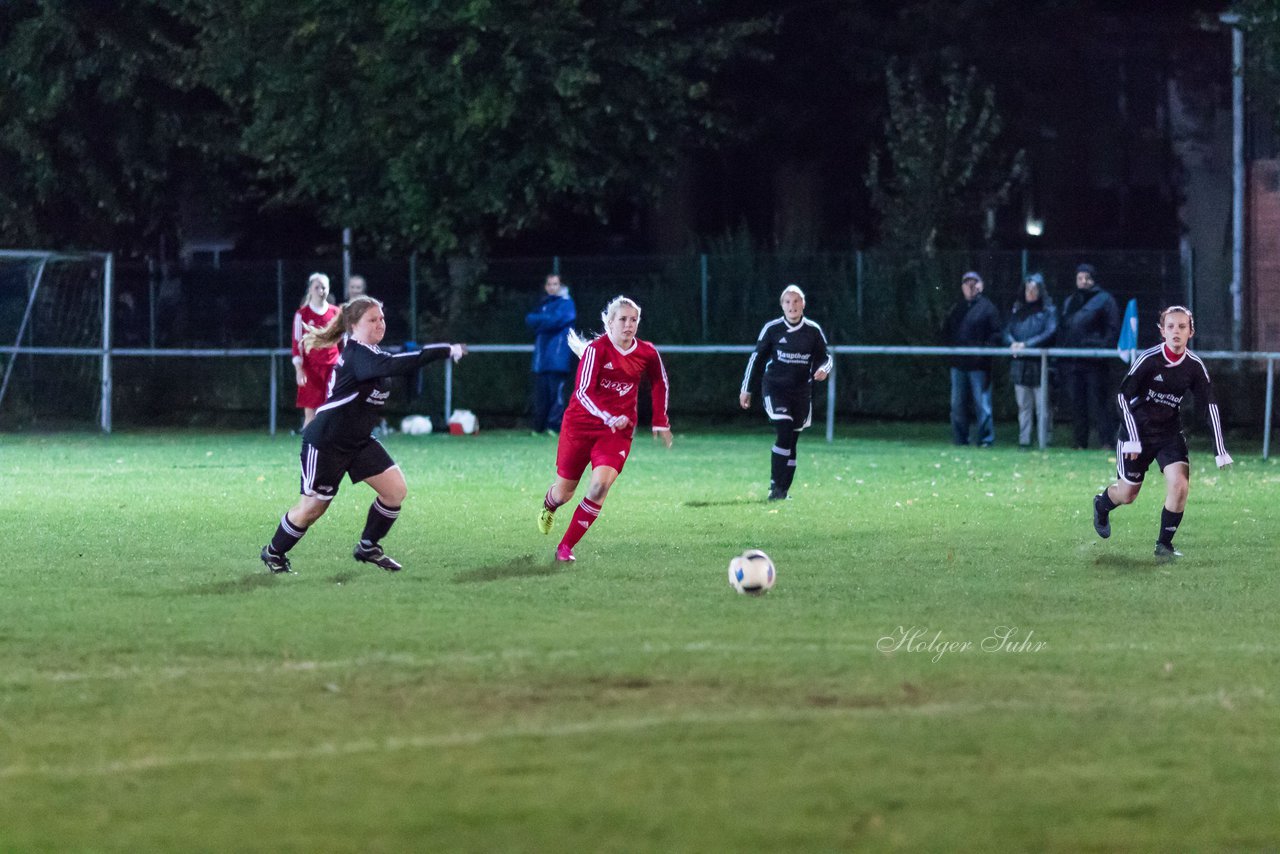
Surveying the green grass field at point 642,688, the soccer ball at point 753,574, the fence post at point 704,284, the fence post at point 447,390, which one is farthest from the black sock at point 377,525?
the fence post at point 704,284

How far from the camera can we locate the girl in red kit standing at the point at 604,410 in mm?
11953

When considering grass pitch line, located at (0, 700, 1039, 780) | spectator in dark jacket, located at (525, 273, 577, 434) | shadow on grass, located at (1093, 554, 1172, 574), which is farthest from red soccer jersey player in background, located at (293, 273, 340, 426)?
grass pitch line, located at (0, 700, 1039, 780)

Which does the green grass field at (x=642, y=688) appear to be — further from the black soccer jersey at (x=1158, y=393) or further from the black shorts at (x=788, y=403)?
the black shorts at (x=788, y=403)

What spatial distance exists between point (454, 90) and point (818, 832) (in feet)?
71.1

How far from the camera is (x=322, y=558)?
1173 centimetres

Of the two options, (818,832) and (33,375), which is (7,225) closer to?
(33,375)

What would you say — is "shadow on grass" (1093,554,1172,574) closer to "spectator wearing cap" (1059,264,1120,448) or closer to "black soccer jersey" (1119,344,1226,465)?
"black soccer jersey" (1119,344,1226,465)

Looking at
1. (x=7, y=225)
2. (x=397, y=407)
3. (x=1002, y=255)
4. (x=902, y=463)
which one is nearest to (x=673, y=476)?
(x=902, y=463)

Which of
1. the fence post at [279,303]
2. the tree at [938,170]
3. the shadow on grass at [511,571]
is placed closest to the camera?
the shadow on grass at [511,571]

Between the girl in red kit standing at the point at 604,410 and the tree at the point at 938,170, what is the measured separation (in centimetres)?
1557

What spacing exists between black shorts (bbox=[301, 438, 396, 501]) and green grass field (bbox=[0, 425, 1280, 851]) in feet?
1.63

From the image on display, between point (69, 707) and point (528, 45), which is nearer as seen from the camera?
point (69, 707)

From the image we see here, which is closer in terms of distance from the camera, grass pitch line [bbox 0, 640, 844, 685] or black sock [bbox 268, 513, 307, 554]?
grass pitch line [bbox 0, 640, 844, 685]

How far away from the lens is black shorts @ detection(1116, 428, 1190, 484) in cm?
1199
